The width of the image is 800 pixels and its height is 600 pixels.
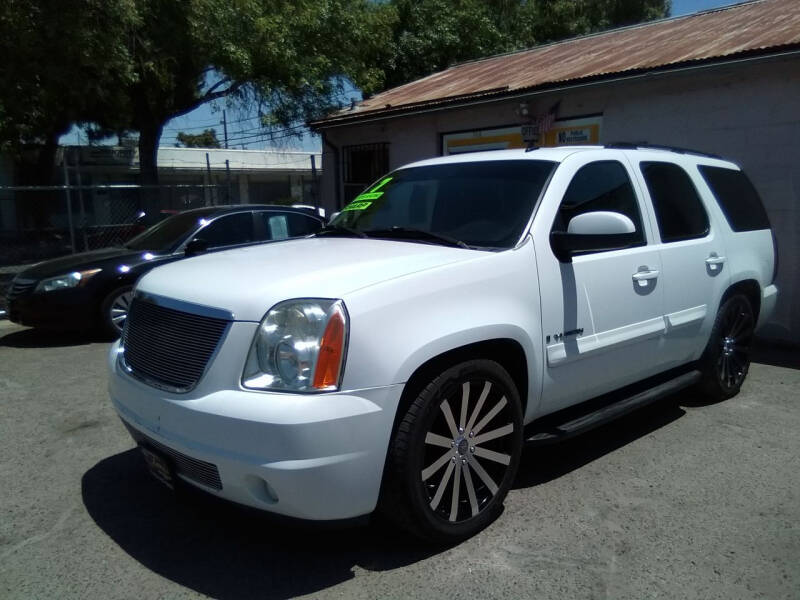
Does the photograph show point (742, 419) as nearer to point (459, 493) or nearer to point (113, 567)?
point (459, 493)

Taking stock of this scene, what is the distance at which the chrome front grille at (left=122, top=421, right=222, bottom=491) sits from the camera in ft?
9.28

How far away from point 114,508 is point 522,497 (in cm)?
223

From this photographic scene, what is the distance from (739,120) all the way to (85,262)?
7522 millimetres

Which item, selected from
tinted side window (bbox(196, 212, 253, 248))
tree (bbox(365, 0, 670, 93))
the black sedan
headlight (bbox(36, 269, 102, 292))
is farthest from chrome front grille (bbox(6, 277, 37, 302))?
tree (bbox(365, 0, 670, 93))

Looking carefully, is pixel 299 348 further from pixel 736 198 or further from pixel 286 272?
pixel 736 198

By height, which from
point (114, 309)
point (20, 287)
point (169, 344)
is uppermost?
point (169, 344)

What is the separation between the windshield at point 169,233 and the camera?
793 cm

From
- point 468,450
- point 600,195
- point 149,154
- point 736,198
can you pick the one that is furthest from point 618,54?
point 149,154

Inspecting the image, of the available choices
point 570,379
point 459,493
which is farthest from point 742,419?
point 459,493

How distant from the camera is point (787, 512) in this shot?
141 inches

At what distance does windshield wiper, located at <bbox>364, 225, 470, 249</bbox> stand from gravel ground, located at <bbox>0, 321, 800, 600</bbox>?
57.2 inches

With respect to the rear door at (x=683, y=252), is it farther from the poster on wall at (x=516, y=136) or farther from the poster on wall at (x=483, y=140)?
the poster on wall at (x=483, y=140)

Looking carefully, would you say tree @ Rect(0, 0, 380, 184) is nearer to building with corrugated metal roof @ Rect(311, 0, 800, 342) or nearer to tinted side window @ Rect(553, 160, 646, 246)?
building with corrugated metal roof @ Rect(311, 0, 800, 342)

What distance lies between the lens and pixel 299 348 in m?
2.76
